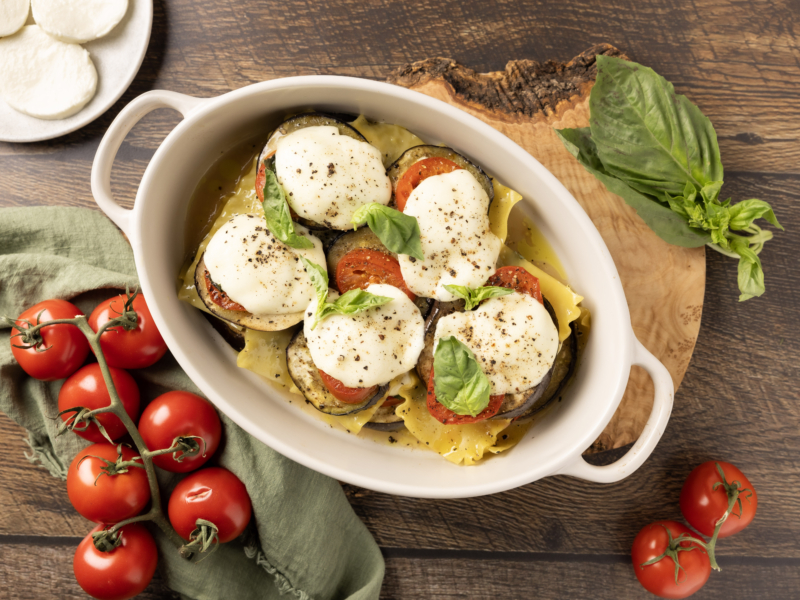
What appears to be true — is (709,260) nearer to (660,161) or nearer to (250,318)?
(660,161)

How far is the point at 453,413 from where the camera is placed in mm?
2166

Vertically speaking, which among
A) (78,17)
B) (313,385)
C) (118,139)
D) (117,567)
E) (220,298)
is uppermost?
(78,17)

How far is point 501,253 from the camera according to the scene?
235 centimetres

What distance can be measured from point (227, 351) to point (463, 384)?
3.88 feet

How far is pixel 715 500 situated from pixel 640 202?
58.5 inches

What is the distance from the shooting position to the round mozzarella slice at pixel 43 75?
2.56 m

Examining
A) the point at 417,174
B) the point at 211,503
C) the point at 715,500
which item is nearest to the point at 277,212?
the point at 417,174

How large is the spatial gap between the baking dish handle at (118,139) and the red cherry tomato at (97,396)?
27.9 inches

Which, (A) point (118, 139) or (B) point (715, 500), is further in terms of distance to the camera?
(B) point (715, 500)

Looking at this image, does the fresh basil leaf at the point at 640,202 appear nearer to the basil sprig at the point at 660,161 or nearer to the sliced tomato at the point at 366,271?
the basil sprig at the point at 660,161

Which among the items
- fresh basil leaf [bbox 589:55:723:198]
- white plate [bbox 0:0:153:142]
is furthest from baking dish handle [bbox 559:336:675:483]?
white plate [bbox 0:0:153:142]

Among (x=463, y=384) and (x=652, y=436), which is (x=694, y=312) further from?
(x=463, y=384)

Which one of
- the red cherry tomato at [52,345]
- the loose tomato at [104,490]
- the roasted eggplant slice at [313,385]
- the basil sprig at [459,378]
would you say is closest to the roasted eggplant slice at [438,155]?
the basil sprig at [459,378]

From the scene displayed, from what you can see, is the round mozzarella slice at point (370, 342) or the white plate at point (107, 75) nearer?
the round mozzarella slice at point (370, 342)
